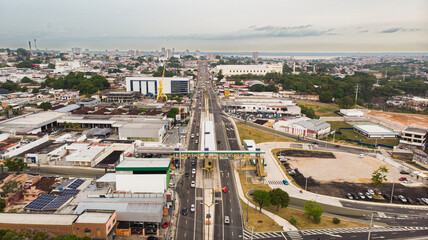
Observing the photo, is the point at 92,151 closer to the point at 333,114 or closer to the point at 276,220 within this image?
the point at 276,220

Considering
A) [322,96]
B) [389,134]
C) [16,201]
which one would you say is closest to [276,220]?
[16,201]

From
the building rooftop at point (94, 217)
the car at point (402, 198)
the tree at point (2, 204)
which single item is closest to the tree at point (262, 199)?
the building rooftop at point (94, 217)

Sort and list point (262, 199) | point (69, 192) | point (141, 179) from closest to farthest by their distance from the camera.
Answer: point (262, 199) < point (69, 192) < point (141, 179)

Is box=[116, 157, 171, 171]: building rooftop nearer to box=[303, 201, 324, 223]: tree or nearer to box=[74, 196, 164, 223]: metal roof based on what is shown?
box=[74, 196, 164, 223]: metal roof

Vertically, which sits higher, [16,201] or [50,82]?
[50,82]

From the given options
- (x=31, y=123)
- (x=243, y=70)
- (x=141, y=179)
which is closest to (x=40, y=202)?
(x=141, y=179)

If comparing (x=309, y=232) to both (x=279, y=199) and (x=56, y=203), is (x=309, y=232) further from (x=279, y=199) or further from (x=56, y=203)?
(x=56, y=203)
